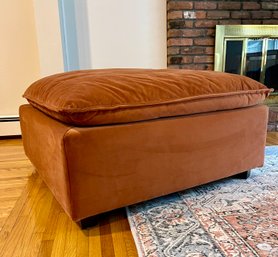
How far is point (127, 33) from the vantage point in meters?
2.38

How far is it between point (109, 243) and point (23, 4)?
1.97m

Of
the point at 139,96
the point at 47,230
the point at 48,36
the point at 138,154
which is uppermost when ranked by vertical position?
the point at 48,36

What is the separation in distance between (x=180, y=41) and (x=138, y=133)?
5.49 ft

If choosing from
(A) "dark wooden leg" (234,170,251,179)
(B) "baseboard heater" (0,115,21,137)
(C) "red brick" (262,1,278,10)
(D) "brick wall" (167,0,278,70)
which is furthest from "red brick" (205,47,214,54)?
(B) "baseboard heater" (0,115,21,137)

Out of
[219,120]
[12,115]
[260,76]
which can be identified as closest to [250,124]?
[219,120]

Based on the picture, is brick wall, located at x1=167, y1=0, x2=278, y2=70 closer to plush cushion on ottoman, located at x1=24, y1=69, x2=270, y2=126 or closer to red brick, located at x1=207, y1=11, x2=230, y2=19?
red brick, located at x1=207, y1=11, x2=230, y2=19

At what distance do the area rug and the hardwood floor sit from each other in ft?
0.20

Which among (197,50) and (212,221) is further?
(197,50)

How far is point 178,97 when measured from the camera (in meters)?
0.99

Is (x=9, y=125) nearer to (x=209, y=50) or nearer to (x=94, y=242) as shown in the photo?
(x=94, y=242)

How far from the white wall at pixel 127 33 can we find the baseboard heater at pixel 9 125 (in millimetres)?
786

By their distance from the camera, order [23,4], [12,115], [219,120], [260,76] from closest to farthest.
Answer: [219,120] < [23,4] < [12,115] < [260,76]

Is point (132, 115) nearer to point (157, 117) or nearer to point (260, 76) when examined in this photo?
point (157, 117)

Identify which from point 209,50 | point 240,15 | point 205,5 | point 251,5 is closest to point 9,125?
point 209,50
